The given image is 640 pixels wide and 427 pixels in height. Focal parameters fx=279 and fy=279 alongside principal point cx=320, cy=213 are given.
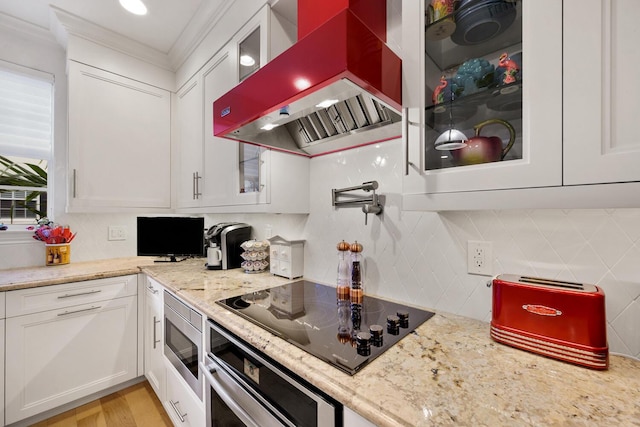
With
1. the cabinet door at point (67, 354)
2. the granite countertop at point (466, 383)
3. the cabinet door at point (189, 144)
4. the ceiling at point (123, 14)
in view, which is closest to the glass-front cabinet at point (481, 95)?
the granite countertop at point (466, 383)

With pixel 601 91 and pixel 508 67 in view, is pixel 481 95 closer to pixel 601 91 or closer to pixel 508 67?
pixel 508 67

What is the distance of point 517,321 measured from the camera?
0.81 m

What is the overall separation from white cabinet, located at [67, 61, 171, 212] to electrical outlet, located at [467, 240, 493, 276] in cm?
237

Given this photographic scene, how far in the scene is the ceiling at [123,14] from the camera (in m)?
1.79

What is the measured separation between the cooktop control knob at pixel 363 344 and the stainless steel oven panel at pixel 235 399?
0.27m

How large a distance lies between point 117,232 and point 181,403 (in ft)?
5.43

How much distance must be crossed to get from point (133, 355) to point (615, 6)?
2.74 meters

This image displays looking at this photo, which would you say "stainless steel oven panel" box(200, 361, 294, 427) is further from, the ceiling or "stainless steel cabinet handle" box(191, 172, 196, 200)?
the ceiling

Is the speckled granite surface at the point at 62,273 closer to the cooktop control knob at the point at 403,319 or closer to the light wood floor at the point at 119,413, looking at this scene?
the light wood floor at the point at 119,413

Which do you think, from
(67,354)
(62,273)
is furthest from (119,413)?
(62,273)

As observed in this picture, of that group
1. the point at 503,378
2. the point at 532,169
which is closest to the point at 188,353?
the point at 503,378

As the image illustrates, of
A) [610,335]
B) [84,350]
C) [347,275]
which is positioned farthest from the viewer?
[84,350]

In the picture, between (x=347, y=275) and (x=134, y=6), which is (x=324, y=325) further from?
(x=134, y=6)

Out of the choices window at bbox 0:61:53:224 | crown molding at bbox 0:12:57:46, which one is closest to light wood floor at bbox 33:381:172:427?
window at bbox 0:61:53:224
